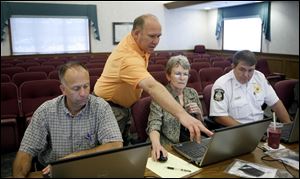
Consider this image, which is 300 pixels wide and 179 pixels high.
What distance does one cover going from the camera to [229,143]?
4.38 ft

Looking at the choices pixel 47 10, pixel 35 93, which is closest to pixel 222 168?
pixel 35 93

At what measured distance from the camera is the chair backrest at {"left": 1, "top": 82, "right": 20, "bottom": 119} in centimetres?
343

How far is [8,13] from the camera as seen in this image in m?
9.34

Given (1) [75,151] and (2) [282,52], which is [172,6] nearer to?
(2) [282,52]

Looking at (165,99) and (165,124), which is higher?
(165,99)

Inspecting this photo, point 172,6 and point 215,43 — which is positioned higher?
point 172,6

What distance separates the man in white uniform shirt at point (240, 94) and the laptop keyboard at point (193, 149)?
2.00 ft

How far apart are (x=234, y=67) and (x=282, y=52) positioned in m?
7.77

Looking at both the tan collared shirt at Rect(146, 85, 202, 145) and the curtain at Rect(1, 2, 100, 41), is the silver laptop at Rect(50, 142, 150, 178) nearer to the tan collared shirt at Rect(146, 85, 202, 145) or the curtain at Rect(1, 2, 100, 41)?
the tan collared shirt at Rect(146, 85, 202, 145)

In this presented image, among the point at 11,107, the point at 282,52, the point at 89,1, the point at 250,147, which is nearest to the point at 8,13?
the point at 89,1

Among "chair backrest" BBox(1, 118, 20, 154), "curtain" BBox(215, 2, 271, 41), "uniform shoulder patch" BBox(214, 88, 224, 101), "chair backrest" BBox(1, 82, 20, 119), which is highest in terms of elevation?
"curtain" BBox(215, 2, 271, 41)

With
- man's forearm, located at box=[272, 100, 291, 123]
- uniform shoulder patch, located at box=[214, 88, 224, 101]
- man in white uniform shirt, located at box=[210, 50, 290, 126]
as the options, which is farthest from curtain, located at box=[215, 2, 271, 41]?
uniform shoulder patch, located at box=[214, 88, 224, 101]

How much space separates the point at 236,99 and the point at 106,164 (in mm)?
1476

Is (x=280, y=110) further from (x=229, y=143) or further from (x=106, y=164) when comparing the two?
(x=106, y=164)
